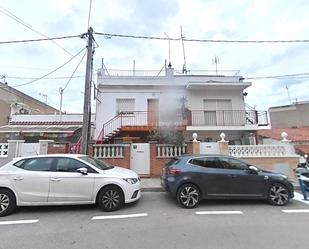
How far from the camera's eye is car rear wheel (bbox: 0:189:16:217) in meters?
5.99

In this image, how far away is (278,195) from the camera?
688 cm

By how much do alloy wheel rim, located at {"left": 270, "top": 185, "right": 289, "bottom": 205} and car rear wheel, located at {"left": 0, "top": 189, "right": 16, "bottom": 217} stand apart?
7.09 metres

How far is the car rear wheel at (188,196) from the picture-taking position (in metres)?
6.68

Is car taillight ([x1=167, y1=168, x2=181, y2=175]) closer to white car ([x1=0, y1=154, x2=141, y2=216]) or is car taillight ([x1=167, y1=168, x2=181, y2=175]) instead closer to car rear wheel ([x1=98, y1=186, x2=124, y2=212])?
white car ([x1=0, y1=154, x2=141, y2=216])

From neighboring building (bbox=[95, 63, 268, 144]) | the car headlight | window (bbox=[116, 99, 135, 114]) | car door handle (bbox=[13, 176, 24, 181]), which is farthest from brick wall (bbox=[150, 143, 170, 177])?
car door handle (bbox=[13, 176, 24, 181])

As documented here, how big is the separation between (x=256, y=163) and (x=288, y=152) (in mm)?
1663

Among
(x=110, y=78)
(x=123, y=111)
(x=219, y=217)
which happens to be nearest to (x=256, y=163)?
(x=219, y=217)

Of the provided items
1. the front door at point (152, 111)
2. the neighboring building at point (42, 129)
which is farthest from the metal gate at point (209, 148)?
the neighboring building at point (42, 129)

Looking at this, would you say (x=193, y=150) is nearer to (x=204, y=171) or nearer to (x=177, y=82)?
(x=204, y=171)

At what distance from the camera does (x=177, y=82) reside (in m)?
16.2

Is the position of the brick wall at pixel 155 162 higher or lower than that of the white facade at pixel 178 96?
lower

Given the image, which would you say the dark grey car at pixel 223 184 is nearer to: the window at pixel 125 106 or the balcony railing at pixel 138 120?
the balcony railing at pixel 138 120

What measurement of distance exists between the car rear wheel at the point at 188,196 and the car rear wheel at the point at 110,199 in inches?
65.1

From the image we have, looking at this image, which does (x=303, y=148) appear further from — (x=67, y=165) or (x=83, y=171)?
(x=67, y=165)
